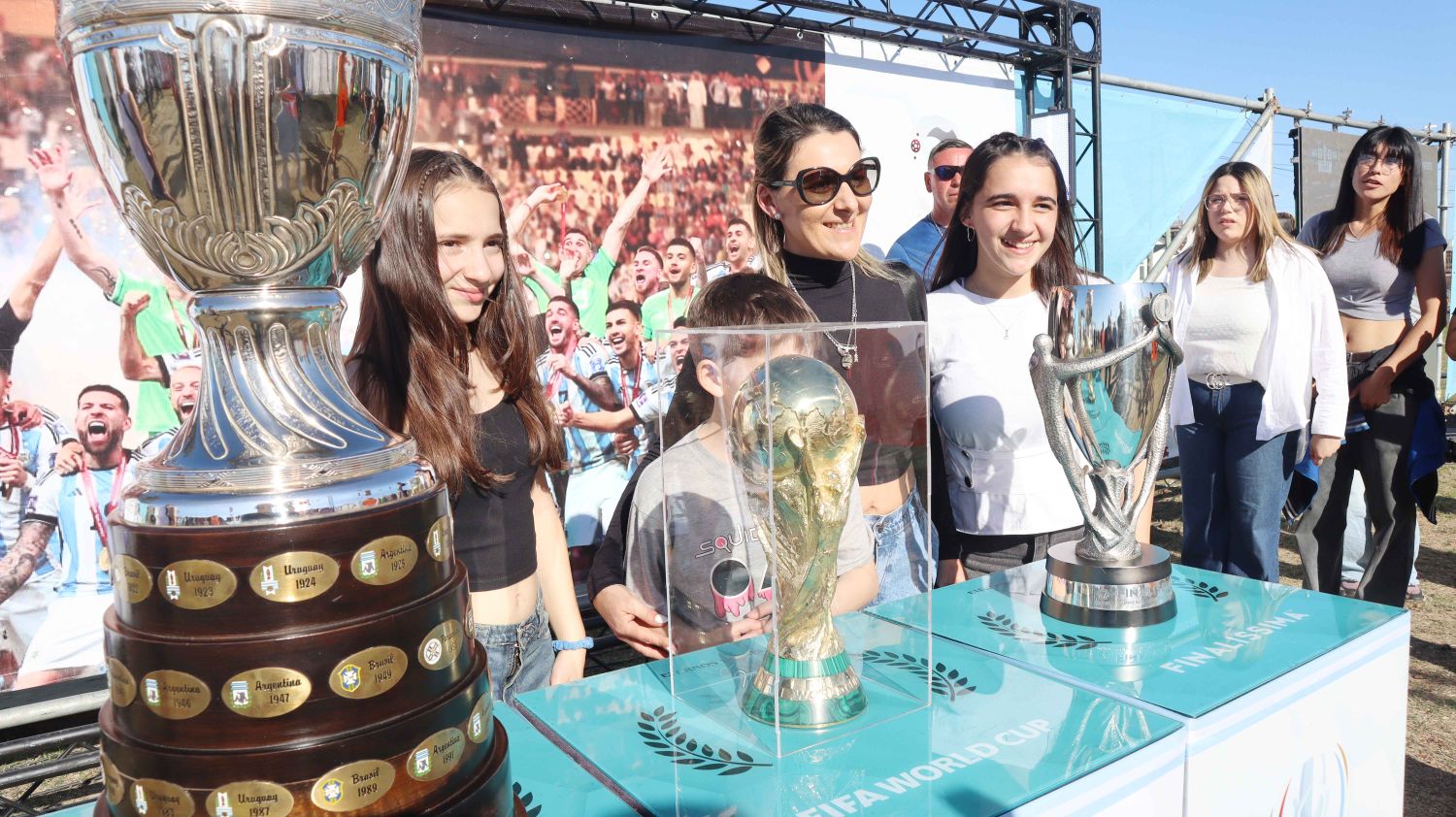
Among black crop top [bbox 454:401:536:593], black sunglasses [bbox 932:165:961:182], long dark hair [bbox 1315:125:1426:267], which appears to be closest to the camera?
black crop top [bbox 454:401:536:593]

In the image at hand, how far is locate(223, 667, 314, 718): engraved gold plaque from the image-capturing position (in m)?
0.66

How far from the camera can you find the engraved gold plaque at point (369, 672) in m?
0.68

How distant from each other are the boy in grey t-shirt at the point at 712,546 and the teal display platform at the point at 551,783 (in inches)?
9.6

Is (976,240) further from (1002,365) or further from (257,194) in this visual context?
(257,194)

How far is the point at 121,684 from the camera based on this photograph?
0.70m

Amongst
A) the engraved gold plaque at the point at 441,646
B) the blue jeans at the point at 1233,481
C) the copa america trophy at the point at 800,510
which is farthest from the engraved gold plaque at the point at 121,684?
the blue jeans at the point at 1233,481

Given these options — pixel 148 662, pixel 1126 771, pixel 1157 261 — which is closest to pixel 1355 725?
pixel 1126 771

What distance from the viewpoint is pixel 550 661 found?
1.91 meters

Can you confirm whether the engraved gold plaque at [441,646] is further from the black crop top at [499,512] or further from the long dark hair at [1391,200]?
the long dark hair at [1391,200]

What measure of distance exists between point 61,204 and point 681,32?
2491 mm

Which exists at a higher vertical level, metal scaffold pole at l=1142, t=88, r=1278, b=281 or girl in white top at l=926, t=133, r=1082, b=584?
metal scaffold pole at l=1142, t=88, r=1278, b=281

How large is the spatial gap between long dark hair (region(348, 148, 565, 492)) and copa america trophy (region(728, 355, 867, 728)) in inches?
26.1

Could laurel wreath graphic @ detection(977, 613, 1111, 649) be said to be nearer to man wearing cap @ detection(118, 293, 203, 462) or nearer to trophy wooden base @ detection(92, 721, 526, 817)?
trophy wooden base @ detection(92, 721, 526, 817)

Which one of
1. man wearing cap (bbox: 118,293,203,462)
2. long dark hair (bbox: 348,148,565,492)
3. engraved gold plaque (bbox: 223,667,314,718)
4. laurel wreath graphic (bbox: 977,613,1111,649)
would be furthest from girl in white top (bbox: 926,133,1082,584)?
man wearing cap (bbox: 118,293,203,462)
